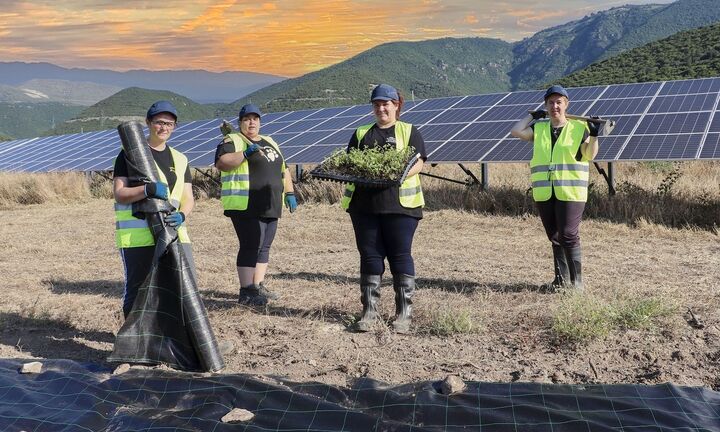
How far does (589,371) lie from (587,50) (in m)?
153

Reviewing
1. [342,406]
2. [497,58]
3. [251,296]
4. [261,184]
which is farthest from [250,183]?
[497,58]

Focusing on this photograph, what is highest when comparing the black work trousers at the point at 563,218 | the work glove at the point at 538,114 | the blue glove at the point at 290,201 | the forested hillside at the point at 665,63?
the forested hillside at the point at 665,63

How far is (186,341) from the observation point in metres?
4.62

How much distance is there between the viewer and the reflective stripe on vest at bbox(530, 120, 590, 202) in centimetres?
605

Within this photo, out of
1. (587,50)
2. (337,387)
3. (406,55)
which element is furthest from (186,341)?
(587,50)

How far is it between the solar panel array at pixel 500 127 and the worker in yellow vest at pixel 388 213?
599 cm

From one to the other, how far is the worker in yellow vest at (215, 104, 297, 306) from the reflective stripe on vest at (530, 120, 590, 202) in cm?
226

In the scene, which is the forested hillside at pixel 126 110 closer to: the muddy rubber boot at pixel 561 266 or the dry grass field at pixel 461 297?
the dry grass field at pixel 461 297

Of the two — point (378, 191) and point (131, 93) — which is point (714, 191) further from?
point (131, 93)

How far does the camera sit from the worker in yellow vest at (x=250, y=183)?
591 cm

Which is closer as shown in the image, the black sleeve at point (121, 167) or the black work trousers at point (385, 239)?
the black sleeve at point (121, 167)

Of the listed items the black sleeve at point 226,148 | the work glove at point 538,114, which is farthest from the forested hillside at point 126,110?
the work glove at point 538,114

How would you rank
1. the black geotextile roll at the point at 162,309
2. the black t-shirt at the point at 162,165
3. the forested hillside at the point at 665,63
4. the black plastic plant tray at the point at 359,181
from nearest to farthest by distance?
the black geotextile roll at the point at 162,309, the black t-shirt at the point at 162,165, the black plastic plant tray at the point at 359,181, the forested hillside at the point at 665,63

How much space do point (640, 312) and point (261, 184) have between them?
3.21 metres
